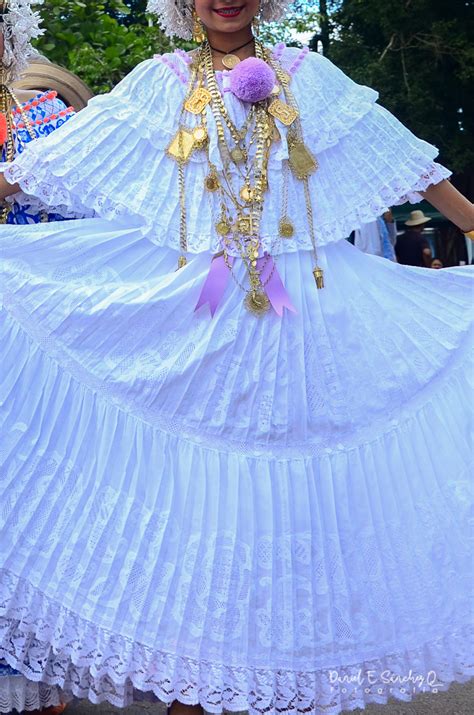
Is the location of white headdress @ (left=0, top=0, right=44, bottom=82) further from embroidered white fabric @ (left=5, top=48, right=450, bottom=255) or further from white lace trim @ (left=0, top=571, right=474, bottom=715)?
white lace trim @ (left=0, top=571, right=474, bottom=715)

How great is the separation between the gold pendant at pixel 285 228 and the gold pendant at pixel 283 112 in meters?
0.29

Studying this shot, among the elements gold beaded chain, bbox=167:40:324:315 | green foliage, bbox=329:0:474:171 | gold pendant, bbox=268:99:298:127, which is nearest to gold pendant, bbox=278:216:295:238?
gold beaded chain, bbox=167:40:324:315

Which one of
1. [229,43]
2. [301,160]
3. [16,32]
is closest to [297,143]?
[301,160]

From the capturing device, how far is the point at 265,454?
2.81 meters

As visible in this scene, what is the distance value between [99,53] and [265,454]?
5.91 meters

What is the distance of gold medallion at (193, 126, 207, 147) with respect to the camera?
2959mm

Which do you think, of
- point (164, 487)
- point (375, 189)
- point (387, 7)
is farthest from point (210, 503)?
point (387, 7)

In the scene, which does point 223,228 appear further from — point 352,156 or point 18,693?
point 18,693

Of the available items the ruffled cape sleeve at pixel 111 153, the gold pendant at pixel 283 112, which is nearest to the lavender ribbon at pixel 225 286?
the ruffled cape sleeve at pixel 111 153

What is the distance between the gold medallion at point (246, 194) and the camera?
2.94 m

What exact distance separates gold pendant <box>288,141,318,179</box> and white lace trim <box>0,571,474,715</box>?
51.6 inches

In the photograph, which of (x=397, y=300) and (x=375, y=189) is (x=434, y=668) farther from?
(x=375, y=189)

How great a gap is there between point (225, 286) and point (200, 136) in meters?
0.43

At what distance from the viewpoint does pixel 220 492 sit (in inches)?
109
